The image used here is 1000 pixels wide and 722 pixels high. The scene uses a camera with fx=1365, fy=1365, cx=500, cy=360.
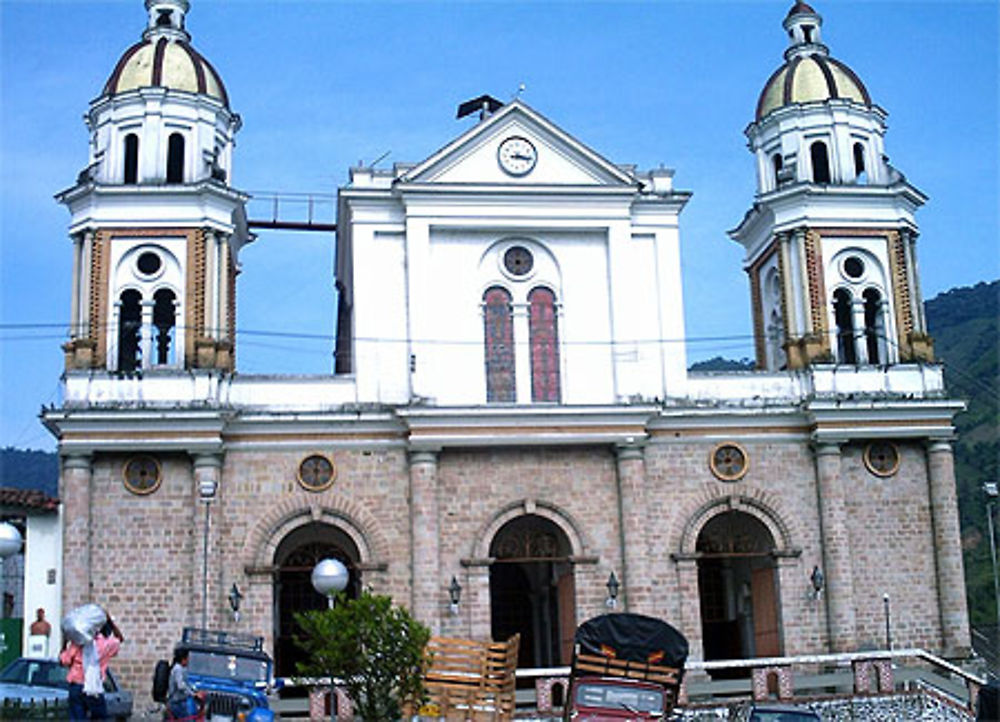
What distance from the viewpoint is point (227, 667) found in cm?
2228

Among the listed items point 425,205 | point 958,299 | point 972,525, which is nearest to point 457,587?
point 425,205

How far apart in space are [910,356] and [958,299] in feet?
227

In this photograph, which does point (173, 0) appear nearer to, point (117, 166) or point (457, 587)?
point (117, 166)

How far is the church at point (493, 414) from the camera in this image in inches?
1296

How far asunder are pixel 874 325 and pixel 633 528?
987 centimetres

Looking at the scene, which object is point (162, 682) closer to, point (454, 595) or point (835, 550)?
point (454, 595)

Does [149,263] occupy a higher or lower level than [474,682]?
higher

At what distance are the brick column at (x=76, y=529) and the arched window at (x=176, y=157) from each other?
8.08m

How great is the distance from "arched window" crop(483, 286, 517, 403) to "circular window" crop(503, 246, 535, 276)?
76 cm

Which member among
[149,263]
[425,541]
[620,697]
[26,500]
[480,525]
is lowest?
[620,697]

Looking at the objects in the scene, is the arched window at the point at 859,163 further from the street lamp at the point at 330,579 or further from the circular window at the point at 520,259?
the street lamp at the point at 330,579

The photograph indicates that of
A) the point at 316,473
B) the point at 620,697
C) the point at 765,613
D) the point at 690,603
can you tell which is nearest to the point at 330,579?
the point at 620,697

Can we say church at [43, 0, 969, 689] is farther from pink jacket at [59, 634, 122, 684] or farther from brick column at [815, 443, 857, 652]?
pink jacket at [59, 634, 122, 684]

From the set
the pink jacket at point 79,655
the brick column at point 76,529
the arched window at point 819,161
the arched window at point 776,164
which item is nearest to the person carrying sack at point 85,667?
the pink jacket at point 79,655
